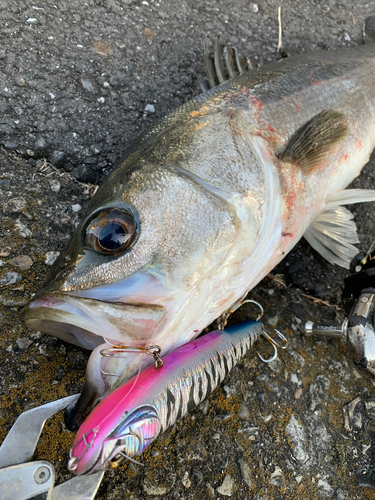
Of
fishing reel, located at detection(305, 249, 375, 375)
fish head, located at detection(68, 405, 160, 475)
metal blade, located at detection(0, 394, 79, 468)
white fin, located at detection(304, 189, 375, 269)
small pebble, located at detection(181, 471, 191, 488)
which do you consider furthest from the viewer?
white fin, located at detection(304, 189, 375, 269)

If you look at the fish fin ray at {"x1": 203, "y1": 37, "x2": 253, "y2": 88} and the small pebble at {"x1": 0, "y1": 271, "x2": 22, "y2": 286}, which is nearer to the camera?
the small pebble at {"x1": 0, "y1": 271, "x2": 22, "y2": 286}

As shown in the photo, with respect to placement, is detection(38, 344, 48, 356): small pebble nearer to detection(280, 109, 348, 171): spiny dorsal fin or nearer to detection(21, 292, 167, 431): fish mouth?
detection(21, 292, 167, 431): fish mouth

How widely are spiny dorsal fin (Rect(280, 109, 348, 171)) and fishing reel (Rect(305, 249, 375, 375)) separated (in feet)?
2.41

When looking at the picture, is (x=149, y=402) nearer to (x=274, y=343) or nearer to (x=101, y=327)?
(x=101, y=327)

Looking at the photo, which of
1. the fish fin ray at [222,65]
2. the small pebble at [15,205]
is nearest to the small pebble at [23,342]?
the small pebble at [15,205]

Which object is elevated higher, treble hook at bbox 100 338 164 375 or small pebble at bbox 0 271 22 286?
small pebble at bbox 0 271 22 286

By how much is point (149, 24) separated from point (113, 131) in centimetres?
104

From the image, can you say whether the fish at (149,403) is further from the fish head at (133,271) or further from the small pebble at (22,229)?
the small pebble at (22,229)

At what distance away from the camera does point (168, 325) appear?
57.9 inches

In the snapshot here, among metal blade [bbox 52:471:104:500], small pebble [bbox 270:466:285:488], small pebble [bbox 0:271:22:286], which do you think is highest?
small pebble [bbox 0:271:22:286]

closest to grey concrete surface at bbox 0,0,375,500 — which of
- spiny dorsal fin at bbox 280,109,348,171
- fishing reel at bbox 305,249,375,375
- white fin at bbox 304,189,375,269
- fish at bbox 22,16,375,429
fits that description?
white fin at bbox 304,189,375,269

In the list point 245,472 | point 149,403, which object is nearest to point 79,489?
point 149,403

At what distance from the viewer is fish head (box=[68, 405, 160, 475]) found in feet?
3.90

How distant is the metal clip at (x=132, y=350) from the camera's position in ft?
4.52
